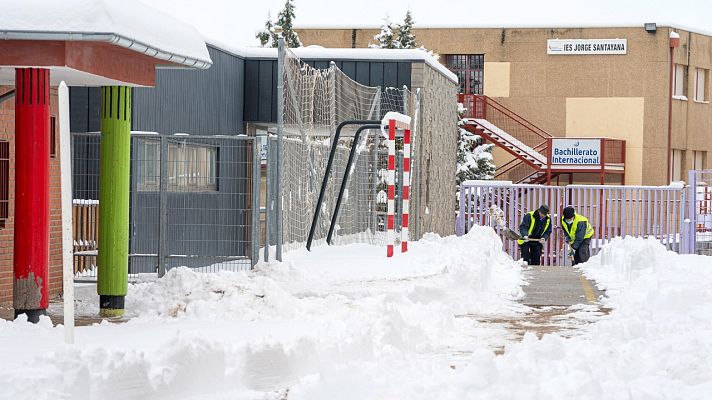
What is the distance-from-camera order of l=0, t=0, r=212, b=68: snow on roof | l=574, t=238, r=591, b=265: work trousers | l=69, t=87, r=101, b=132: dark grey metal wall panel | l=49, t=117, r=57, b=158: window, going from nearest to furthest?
l=0, t=0, r=212, b=68: snow on roof
l=49, t=117, r=57, b=158: window
l=69, t=87, r=101, b=132: dark grey metal wall panel
l=574, t=238, r=591, b=265: work trousers

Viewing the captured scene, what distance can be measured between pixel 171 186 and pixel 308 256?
8.22ft

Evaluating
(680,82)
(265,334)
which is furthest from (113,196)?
(680,82)

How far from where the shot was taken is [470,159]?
155 ft

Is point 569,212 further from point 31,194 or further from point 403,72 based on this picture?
point 31,194

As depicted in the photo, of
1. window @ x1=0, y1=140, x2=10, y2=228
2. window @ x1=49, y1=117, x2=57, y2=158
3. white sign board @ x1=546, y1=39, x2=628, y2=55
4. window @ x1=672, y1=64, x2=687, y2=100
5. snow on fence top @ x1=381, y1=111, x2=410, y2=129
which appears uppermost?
white sign board @ x1=546, y1=39, x2=628, y2=55

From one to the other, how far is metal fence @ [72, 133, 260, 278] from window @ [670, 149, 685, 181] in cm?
3202

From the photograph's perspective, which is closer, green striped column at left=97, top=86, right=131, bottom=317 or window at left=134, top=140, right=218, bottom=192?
green striped column at left=97, top=86, right=131, bottom=317

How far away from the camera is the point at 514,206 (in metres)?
32.9

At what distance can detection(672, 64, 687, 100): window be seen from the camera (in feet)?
166

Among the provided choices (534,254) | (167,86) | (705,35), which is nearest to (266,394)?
(167,86)

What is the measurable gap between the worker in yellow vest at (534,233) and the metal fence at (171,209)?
7452 millimetres

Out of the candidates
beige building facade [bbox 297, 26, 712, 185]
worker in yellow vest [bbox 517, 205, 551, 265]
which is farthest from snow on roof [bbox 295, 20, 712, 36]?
worker in yellow vest [bbox 517, 205, 551, 265]

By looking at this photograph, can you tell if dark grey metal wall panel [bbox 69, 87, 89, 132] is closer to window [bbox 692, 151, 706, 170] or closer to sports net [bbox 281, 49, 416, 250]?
sports net [bbox 281, 49, 416, 250]

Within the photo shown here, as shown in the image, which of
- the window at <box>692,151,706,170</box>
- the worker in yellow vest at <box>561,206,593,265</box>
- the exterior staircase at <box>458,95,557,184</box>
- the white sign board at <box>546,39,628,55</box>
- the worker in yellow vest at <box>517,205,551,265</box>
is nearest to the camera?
the worker in yellow vest at <box>561,206,593,265</box>
